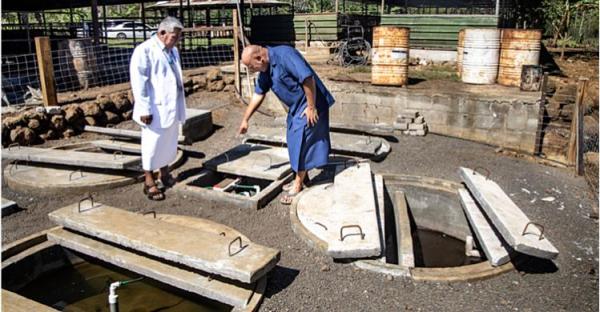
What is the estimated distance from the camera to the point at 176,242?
146 inches

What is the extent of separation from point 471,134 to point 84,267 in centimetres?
636

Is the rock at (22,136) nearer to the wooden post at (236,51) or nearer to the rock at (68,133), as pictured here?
the rock at (68,133)

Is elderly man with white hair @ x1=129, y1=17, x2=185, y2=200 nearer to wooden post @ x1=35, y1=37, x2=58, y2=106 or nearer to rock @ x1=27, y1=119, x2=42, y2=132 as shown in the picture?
rock @ x1=27, y1=119, x2=42, y2=132

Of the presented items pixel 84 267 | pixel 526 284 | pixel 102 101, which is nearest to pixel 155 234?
pixel 84 267

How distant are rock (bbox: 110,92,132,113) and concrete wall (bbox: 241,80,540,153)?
3785mm

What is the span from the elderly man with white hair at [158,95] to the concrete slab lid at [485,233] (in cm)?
333

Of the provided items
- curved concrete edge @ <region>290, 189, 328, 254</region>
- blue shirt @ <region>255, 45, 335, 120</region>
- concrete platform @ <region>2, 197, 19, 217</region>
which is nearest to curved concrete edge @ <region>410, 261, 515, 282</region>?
curved concrete edge @ <region>290, 189, 328, 254</region>

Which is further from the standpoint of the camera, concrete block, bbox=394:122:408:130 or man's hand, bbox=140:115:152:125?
concrete block, bbox=394:122:408:130

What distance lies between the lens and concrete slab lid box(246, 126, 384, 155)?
6.79 meters


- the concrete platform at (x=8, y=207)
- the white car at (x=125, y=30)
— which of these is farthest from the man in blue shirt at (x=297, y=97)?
the white car at (x=125, y=30)

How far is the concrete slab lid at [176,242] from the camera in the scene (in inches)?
133

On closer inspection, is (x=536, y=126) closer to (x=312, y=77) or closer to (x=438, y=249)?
(x=438, y=249)

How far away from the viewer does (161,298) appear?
4.00 meters

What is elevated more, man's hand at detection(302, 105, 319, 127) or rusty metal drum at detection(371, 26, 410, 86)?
rusty metal drum at detection(371, 26, 410, 86)
